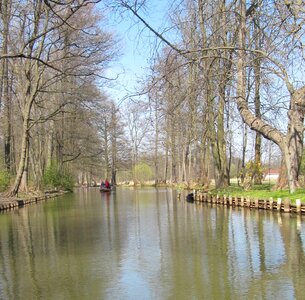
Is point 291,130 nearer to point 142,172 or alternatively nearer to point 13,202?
point 13,202

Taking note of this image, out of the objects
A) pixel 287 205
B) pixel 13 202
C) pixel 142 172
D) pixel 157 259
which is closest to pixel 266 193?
pixel 287 205

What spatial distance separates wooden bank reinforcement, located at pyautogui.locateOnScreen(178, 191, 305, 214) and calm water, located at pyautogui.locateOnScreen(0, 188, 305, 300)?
838mm

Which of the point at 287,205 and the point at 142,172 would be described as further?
the point at 142,172

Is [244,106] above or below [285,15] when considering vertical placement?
below

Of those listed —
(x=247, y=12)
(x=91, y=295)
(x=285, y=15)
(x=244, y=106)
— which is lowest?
(x=91, y=295)

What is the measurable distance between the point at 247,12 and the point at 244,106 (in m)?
3.44

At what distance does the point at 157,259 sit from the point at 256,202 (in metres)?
10.3

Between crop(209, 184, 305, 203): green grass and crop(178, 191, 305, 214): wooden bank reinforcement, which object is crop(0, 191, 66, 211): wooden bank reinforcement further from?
crop(209, 184, 305, 203): green grass

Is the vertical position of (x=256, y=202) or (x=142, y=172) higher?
(x=142, y=172)

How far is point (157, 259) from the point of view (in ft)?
29.5

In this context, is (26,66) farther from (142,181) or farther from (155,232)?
(142,181)

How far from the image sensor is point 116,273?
314 inches

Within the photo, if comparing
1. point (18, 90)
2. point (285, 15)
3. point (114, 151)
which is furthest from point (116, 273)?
point (114, 151)

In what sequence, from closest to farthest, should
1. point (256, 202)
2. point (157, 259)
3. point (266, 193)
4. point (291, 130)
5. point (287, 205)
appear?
point (157, 259) < point (287, 205) < point (291, 130) < point (256, 202) < point (266, 193)
